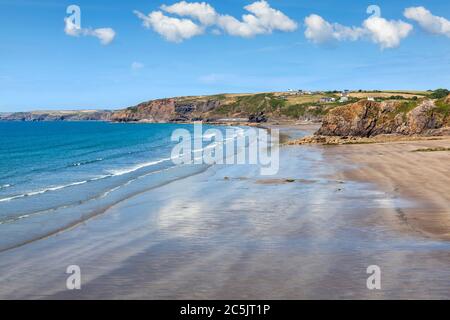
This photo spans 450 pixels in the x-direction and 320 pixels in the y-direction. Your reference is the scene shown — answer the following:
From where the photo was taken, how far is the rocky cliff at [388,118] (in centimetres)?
7469

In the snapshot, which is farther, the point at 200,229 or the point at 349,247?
the point at 200,229

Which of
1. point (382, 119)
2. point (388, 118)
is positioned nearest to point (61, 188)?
point (382, 119)

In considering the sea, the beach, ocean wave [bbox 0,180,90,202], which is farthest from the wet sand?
ocean wave [bbox 0,180,90,202]

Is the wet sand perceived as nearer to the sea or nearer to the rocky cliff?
the sea

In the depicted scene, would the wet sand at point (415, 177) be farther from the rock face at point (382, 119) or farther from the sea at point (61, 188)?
the rock face at point (382, 119)

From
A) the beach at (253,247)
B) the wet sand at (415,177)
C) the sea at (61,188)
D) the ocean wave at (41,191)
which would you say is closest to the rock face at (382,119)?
the wet sand at (415,177)

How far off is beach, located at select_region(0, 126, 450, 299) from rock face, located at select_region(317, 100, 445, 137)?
46.6 meters

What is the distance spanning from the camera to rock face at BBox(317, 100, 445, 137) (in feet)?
246

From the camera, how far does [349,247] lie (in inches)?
647

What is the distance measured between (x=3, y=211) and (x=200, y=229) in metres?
11.9

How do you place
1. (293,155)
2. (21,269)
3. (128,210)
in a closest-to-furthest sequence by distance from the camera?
(21,269) < (128,210) < (293,155)

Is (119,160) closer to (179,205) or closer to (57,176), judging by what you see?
(57,176)

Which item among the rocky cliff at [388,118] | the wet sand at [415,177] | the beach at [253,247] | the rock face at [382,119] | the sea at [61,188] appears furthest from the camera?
the rock face at [382,119]

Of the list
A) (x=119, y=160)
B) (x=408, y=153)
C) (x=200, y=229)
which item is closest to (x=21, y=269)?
(x=200, y=229)
